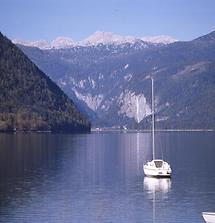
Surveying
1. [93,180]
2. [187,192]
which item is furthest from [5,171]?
[187,192]

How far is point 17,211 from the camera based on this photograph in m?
74.6

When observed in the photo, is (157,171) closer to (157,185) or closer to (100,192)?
(157,185)

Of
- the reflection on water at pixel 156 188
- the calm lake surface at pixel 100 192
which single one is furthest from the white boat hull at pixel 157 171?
the calm lake surface at pixel 100 192

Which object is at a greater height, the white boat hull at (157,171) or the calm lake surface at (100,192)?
the white boat hull at (157,171)

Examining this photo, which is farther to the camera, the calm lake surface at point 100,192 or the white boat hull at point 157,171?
the white boat hull at point 157,171

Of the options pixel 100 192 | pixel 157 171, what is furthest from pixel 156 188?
pixel 157 171

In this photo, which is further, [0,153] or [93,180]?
[0,153]

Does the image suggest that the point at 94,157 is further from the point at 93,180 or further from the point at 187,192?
the point at 187,192

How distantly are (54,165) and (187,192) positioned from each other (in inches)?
1969

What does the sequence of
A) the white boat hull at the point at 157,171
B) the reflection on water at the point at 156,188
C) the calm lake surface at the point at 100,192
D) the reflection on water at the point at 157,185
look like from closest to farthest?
1. the calm lake surface at the point at 100,192
2. the reflection on water at the point at 156,188
3. the reflection on water at the point at 157,185
4. the white boat hull at the point at 157,171

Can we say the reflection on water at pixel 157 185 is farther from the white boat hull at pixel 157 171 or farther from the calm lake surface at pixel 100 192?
the white boat hull at pixel 157 171

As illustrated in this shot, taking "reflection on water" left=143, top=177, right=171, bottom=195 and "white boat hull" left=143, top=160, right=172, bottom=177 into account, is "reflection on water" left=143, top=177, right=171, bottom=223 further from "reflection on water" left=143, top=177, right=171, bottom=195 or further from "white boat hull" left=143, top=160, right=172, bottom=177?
"white boat hull" left=143, top=160, right=172, bottom=177

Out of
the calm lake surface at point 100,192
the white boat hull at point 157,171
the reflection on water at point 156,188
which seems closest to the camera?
the calm lake surface at point 100,192

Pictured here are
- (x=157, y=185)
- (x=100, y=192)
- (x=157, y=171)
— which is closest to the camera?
(x=100, y=192)
